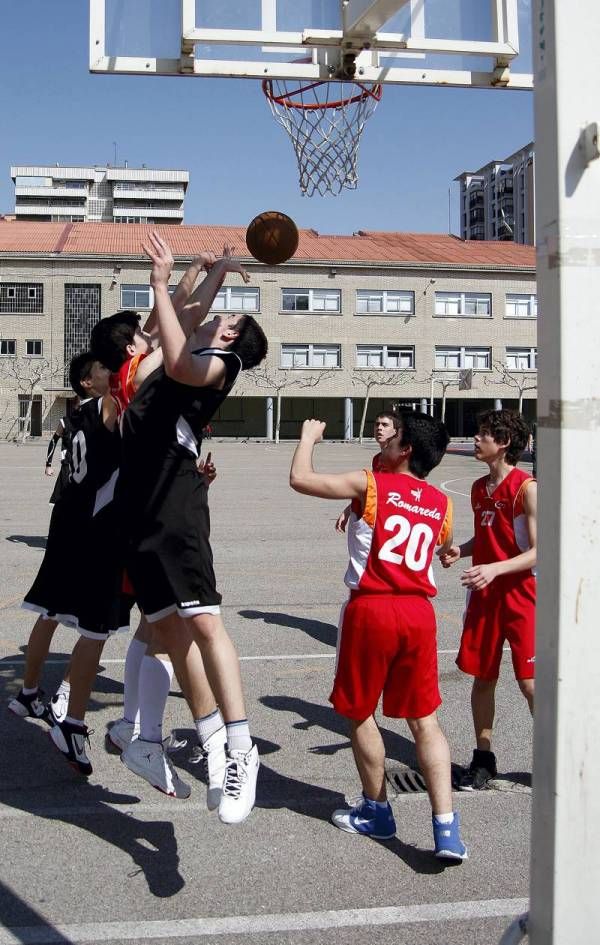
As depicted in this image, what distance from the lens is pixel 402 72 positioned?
17.1ft

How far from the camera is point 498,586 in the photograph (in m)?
4.83

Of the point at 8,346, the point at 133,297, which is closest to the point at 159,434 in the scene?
the point at 133,297

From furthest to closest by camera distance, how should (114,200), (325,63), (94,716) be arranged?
(114,200), (94,716), (325,63)

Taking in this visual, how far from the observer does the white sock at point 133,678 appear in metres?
4.64

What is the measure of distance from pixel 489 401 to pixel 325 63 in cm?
5973

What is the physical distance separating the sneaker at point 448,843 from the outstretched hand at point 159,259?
246cm

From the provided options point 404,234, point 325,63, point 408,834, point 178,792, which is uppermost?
point 404,234

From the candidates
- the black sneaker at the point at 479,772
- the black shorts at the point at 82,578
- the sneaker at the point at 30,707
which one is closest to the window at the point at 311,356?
the sneaker at the point at 30,707

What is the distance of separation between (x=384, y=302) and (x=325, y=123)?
53592 mm

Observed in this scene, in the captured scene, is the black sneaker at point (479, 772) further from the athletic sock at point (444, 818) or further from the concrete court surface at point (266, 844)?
the athletic sock at point (444, 818)

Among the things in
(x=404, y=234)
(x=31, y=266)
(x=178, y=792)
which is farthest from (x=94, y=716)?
(x=404, y=234)

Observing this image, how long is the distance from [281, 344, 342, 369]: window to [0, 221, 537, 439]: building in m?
0.09

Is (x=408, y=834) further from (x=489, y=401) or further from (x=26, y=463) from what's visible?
(x=489, y=401)

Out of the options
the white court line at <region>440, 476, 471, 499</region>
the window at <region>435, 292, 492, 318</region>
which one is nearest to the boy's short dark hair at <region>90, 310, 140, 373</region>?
the white court line at <region>440, 476, 471, 499</region>
